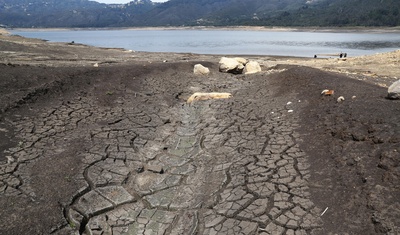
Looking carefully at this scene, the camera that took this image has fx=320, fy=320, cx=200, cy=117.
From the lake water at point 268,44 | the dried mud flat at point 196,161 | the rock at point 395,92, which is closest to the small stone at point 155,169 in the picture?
the dried mud flat at point 196,161

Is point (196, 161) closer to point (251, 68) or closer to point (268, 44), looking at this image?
point (251, 68)

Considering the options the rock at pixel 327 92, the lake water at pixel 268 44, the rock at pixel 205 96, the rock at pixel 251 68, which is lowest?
the lake water at pixel 268 44

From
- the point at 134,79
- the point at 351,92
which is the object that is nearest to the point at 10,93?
the point at 134,79

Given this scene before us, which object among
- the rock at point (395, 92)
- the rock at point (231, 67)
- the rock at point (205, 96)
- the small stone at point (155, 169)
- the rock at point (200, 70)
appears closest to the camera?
the small stone at point (155, 169)

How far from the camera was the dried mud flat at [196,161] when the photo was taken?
15.2 feet

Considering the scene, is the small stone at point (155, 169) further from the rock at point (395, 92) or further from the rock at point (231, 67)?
the rock at point (231, 67)

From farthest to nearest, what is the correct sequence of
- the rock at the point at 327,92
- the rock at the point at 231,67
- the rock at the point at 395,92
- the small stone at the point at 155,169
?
the rock at the point at 231,67 < the rock at the point at 327,92 < the rock at the point at 395,92 < the small stone at the point at 155,169

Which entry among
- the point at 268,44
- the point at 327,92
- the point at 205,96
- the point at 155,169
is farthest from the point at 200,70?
the point at 268,44

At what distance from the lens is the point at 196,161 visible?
6.86 m

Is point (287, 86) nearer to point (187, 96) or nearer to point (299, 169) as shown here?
point (187, 96)

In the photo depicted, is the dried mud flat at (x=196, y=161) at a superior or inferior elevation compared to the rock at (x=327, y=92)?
inferior

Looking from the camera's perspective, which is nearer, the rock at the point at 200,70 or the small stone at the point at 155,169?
the small stone at the point at 155,169

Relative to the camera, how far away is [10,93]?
9.15 metres

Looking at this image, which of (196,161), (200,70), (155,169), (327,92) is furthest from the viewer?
(200,70)
